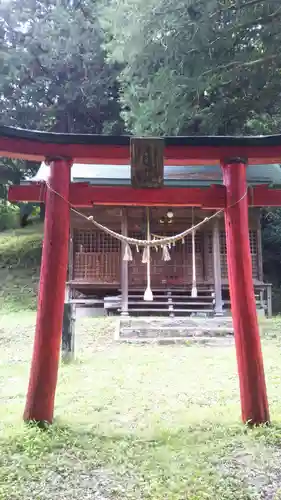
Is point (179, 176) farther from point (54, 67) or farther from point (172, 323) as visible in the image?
point (54, 67)

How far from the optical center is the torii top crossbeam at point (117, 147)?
436 centimetres

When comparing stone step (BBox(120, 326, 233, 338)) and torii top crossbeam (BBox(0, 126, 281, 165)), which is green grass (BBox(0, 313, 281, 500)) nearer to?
stone step (BBox(120, 326, 233, 338))

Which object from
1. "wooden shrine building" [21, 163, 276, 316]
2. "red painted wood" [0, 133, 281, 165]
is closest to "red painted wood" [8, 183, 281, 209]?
"red painted wood" [0, 133, 281, 165]

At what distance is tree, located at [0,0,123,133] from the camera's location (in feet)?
62.2

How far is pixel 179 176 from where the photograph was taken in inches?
509

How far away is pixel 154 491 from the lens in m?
3.13

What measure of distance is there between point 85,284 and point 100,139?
925 centimetres

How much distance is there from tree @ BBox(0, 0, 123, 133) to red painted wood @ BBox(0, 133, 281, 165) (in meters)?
15.5

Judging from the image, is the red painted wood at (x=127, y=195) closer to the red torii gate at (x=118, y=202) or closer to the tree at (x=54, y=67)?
the red torii gate at (x=118, y=202)

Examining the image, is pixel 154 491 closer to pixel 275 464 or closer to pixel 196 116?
pixel 275 464

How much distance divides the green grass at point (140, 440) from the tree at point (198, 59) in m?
7.73

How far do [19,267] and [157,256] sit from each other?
7.79 meters

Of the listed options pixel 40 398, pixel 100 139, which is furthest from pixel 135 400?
pixel 100 139

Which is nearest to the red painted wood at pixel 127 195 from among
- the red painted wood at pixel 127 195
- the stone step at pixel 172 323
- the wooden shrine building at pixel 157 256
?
the red painted wood at pixel 127 195
